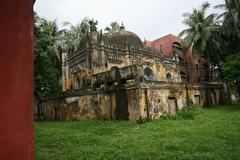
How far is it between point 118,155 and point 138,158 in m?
0.60

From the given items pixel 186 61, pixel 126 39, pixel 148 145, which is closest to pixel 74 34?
pixel 126 39

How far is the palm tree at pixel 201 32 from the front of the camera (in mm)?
25375

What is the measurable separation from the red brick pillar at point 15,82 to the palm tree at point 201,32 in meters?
25.0

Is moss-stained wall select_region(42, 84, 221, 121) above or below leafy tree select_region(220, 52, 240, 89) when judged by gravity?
below

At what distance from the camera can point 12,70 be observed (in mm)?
1961

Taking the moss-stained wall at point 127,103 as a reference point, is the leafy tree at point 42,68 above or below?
above

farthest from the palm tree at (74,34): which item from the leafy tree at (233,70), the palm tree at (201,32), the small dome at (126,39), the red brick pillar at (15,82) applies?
the red brick pillar at (15,82)

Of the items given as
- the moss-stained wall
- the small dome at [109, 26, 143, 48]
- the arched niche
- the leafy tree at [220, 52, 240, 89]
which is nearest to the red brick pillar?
the moss-stained wall

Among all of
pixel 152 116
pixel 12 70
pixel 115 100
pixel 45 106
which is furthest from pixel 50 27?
pixel 12 70

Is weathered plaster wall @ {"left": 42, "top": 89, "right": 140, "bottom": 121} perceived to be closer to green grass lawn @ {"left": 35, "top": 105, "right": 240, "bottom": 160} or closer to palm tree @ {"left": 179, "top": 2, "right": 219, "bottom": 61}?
green grass lawn @ {"left": 35, "top": 105, "right": 240, "bottom": 160}

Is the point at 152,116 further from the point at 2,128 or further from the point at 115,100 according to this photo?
the point at 2,128

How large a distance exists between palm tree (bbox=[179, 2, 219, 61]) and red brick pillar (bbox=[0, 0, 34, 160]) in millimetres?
25022

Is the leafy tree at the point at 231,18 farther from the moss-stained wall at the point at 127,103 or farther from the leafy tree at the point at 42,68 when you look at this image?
the leafy tree at the point at 42,68

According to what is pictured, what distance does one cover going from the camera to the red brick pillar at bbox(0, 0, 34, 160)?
189 cm
